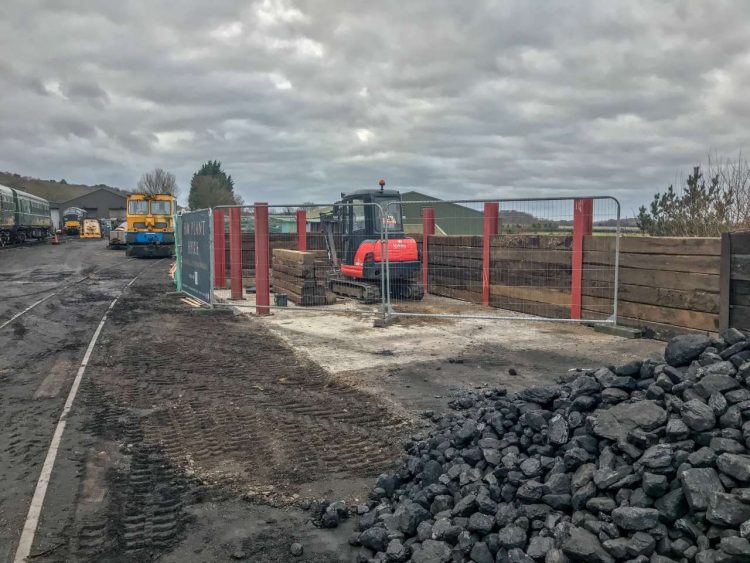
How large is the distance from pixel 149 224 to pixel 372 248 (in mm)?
19927

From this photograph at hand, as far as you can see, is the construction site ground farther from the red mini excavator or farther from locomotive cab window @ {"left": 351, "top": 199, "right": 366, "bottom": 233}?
locomotive cab window @ {"left": 351, "top": 199, "right": 366, "bottom": 233}

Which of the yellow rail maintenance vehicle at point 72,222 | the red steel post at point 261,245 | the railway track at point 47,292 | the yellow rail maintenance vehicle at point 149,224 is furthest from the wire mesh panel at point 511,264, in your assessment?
the yellow rail maintenance vehicle at point 72,222

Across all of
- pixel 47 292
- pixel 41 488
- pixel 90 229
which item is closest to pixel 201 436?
pixel 41 488

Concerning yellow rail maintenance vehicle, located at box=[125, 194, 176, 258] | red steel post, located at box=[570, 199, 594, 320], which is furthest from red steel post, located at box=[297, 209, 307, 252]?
yellow rail maintenance vehicle, located at box=[125, 194, 176, 258]

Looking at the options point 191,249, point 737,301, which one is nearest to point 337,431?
point 737,301

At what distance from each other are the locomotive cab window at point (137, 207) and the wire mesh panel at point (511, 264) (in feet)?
61.7

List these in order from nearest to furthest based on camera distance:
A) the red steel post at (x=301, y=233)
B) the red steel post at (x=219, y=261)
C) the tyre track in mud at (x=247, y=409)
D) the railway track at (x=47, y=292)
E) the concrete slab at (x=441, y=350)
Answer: the tyre track in mud at (x=247, y=409)
the concrete slab at (x=441, y=350)
the railway track at (x=47, y=292)
the red steel post at (x=301, y=233)
the red steel post at (x=219, y=261)

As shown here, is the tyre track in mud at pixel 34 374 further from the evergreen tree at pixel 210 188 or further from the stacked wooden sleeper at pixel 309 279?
the evergreen tree at pixel 210 188

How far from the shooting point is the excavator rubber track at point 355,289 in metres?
14.4

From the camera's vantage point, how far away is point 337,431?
5.95 metres

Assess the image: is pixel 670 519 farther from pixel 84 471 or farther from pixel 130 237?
pixel 130 237

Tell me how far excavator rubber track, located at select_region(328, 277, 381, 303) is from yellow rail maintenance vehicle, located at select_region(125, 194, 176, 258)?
1756 centimetres

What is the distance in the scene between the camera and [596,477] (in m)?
3.64

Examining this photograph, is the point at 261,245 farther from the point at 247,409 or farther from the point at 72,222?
the point at 72,222
